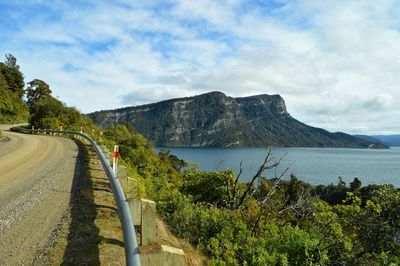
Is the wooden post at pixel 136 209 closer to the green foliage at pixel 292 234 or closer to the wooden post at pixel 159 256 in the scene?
the wooden post at pixel 159 256

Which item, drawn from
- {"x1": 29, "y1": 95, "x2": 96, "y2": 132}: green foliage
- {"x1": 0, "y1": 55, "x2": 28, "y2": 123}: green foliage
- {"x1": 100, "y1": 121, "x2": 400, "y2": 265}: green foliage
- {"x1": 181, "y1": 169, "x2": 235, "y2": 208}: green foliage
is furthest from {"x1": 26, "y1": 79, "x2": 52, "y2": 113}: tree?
{"x1": 100, "y1": 121, "x2": 400, "y2": 265}: green foliage

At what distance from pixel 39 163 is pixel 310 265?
10.6m

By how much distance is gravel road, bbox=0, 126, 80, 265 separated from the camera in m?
5.03

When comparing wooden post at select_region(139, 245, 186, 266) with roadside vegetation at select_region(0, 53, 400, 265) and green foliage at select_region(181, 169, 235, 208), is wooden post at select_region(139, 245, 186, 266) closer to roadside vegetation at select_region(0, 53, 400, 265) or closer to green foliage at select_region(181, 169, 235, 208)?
roadside vegetation at select_region(0, 53, 400, 265)

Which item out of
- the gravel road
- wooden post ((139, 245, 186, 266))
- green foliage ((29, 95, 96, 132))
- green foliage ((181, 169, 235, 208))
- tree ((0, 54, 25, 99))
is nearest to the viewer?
wooden post ((139, 245, 186, 266))

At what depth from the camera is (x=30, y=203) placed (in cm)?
754

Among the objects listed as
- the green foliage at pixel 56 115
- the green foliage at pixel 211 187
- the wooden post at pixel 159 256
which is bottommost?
the green foliage at pixel 211 187

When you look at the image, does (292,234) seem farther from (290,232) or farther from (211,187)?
(211,187)

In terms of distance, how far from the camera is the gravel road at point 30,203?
16.5ft

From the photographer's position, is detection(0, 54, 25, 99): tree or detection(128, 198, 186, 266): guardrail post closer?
detection(128, 198, 186, 266): guardrail post

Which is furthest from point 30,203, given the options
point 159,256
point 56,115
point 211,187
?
point 56,115

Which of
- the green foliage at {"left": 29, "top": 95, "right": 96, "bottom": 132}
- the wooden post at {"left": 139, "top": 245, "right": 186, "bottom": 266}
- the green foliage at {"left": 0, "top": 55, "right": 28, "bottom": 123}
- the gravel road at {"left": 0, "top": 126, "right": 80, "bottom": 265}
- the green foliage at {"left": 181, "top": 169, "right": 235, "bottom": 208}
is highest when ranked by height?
the green foliage at {"left": 0, "top": 55, "right": 28, "bottom": 123}

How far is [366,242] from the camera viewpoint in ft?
33.0

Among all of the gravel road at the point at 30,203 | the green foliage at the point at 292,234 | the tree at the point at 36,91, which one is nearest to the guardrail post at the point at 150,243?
the gravel road at the point at 30,203
